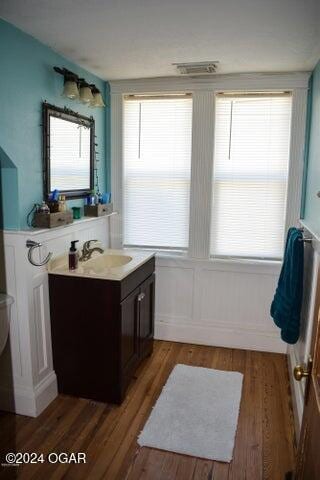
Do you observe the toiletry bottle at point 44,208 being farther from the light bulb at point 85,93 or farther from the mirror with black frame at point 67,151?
the light bulb at point 85,93

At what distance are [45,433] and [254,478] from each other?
1.22m

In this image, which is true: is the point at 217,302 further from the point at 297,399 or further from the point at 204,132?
the point at 204,132

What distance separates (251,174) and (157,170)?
0.84 m

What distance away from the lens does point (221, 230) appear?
128 inches

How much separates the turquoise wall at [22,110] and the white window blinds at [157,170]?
2.98 feet

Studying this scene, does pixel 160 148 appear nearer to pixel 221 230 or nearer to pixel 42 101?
pixel 221 230

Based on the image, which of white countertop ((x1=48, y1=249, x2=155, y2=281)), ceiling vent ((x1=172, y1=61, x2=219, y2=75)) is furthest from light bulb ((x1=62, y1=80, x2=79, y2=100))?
white countertop ((x1=48, y1=249, x2=155, y2=281))

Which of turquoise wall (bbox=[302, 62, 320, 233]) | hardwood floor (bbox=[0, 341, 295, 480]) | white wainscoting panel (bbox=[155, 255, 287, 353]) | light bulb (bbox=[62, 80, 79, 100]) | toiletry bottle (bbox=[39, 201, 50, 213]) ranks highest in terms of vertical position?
light bulb (bbox=[62, 80, 79, 100])

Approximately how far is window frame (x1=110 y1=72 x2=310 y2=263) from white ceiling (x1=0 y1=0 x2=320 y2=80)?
18cm

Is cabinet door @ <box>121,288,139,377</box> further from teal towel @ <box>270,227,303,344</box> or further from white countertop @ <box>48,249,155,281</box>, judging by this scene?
teal towel @ <box>270,227,303,344</box>

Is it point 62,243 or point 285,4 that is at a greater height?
point 285,4

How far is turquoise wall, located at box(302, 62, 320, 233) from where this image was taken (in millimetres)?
2361

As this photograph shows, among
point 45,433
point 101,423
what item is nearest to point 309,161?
point 101,423

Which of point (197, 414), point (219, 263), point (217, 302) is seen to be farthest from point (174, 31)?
point (197, 414)
